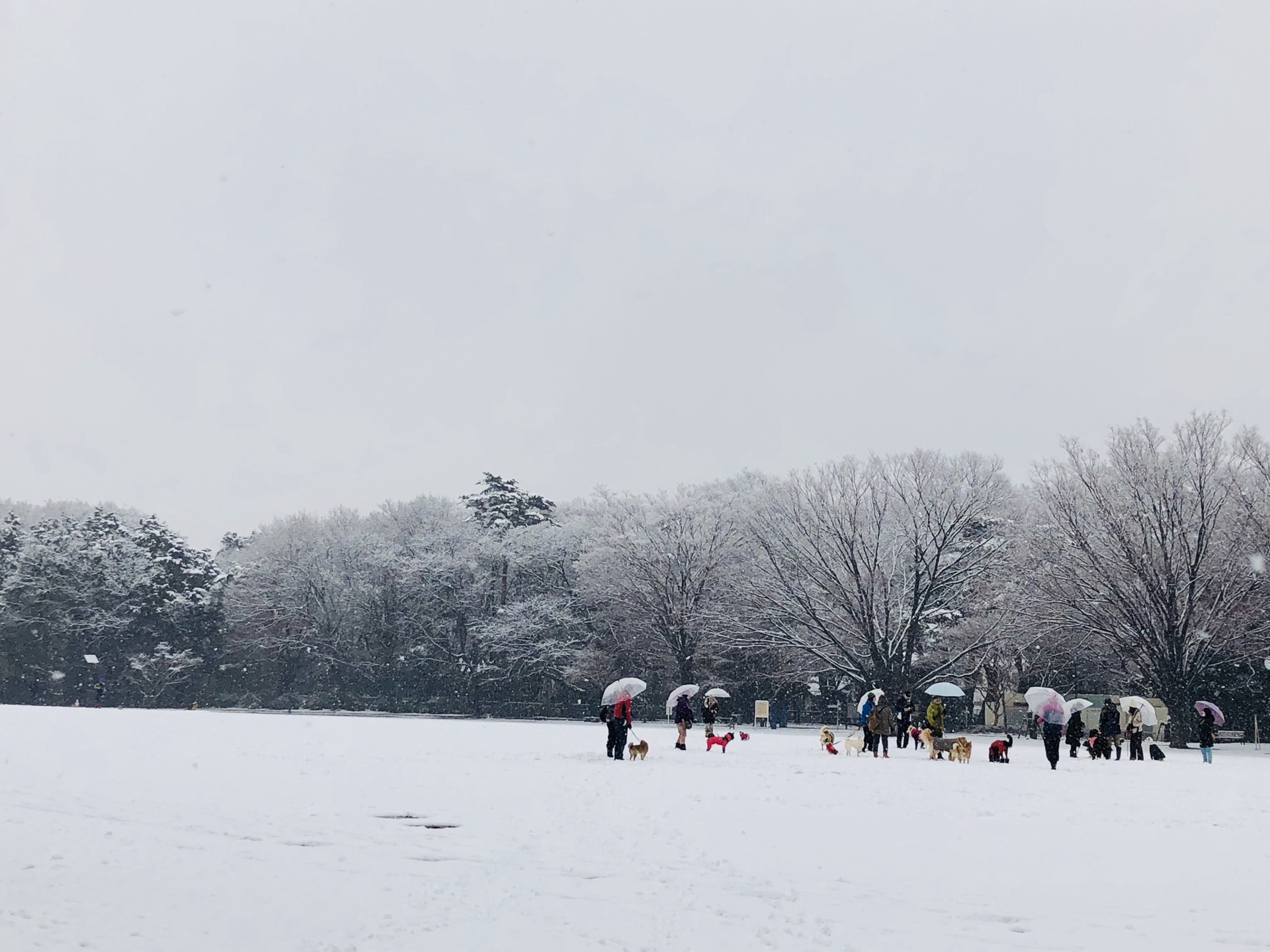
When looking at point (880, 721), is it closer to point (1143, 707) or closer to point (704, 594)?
point (1143, 707)

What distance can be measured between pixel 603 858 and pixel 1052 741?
58.1ft

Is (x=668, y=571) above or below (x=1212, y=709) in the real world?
above

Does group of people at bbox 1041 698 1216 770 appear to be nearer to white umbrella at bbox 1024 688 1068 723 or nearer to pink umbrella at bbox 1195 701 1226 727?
pink umbrella at bbox 1195 701 1226 727

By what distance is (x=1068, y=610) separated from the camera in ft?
143

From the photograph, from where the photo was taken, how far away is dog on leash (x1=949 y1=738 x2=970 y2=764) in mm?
27703

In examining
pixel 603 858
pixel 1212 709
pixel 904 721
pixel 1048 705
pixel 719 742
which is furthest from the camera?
pixel 904 721

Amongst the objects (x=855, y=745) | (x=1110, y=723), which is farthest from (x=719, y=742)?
(x=1110, y=723)

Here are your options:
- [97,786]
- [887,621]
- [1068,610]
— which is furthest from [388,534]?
[97,786]

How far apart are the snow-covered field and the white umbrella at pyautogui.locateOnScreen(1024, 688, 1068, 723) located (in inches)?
179

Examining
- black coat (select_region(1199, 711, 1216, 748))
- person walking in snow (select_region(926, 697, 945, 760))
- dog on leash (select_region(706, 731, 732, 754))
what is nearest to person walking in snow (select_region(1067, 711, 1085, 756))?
black coat (select_region(1199, 711, 1216, 748))

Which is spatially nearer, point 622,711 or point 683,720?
point 622,711

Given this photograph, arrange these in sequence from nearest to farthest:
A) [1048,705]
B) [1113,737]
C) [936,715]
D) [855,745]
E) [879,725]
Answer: [1048,705], [879,725], [855,745], [936,715], [1113,737]

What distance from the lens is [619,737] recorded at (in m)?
26.2

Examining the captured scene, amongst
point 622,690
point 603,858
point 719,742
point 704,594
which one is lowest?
point 603,858
